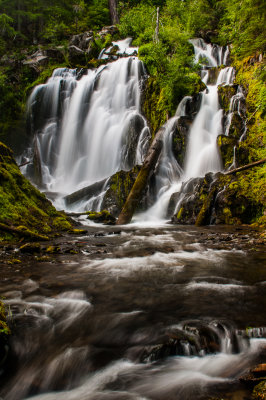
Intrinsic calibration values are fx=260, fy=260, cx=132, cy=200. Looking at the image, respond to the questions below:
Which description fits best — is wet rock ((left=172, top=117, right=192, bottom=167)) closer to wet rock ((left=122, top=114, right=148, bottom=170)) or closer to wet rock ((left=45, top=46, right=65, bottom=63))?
wet rock ((left=122, top=114, right=148, bottom=170))

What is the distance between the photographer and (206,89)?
15.8 meters

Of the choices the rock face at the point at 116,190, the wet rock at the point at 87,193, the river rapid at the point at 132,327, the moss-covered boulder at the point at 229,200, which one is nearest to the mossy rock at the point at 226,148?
the moss-covered boulder at the point at 229,200

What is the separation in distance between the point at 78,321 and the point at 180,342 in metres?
1.10

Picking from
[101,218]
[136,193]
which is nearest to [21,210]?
[101,218]

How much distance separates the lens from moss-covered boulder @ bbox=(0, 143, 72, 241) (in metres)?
5.96

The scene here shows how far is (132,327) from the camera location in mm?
2486

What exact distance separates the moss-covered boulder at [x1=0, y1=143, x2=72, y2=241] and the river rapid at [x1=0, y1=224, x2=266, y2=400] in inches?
50.7

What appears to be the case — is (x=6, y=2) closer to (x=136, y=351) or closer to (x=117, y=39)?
Result: (x=117, y=39)

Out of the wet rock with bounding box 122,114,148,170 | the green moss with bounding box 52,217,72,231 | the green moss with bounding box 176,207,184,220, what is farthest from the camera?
the wet rock with bounding box 122,114,148,170

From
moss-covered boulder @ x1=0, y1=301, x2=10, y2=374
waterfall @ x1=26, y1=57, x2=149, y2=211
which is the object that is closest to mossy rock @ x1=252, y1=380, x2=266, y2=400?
moss-covered boulder @ x1=0, y1=301, x2=10, y2=374

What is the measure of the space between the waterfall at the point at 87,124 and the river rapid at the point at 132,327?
1201 centimetres

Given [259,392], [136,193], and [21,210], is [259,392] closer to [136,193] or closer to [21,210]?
[21,210]

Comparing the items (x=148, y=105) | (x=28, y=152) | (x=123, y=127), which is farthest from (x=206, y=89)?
(x=28, y=152)

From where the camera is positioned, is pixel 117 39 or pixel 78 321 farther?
pixel 117 39
